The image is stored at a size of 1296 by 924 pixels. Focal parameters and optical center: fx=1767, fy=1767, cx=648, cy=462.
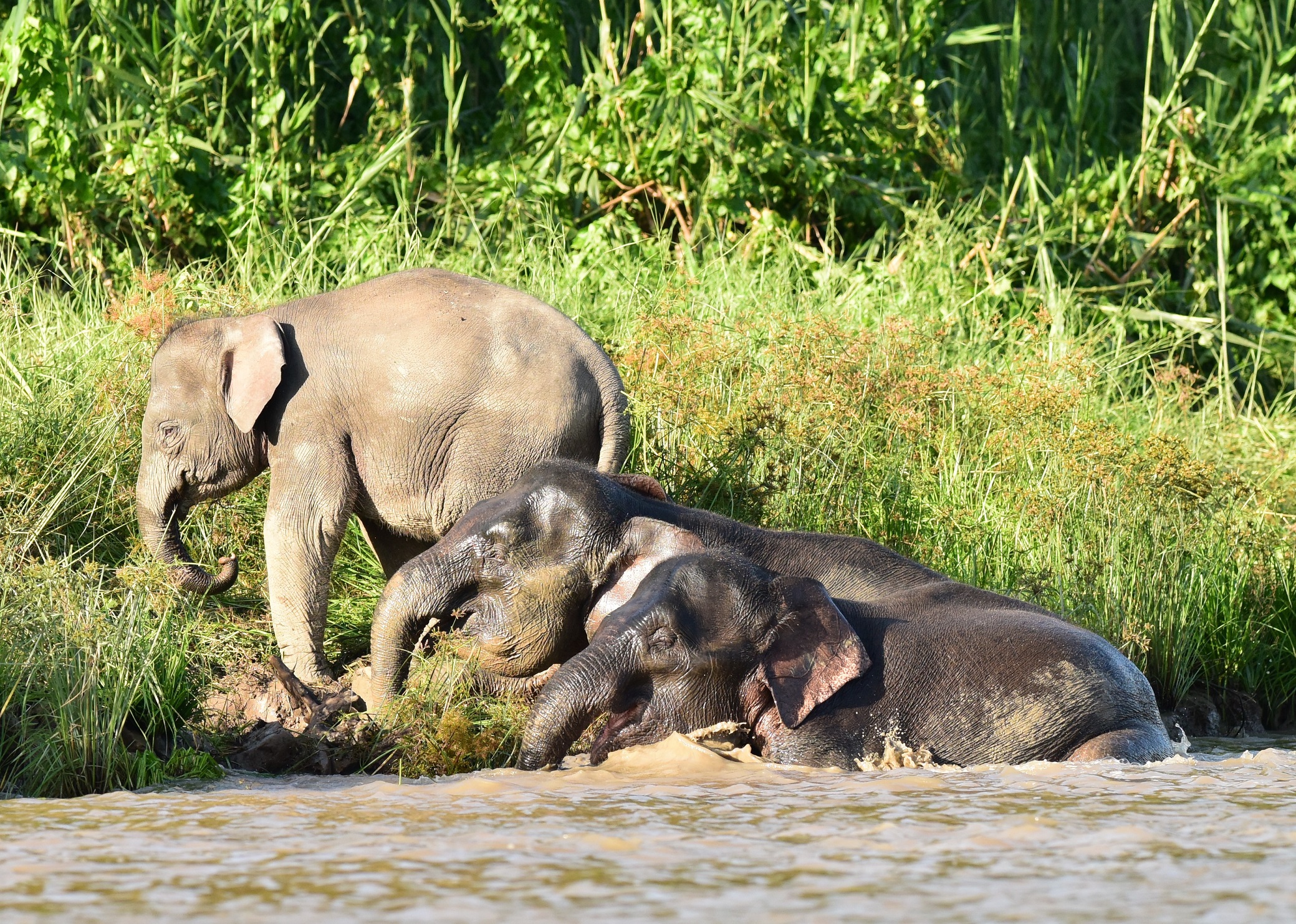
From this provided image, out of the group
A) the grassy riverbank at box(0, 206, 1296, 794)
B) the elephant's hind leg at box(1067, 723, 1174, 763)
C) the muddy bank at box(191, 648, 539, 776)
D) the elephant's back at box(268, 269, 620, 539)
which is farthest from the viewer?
the grassy riverbank at box(0, 206, 1296, 794)

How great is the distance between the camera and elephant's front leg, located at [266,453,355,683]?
633cm

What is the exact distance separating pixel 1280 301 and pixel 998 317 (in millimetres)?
3471

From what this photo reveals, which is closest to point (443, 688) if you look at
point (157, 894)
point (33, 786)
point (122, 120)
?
point (33, 786)

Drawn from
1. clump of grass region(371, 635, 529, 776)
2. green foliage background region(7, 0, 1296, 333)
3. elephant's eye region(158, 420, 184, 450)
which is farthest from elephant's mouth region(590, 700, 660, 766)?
green foliage background region(7, 0, 1296, 333)

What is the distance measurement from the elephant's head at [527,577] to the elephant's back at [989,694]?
747 millimetres

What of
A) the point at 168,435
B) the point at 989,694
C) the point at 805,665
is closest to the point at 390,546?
the point at 168,435

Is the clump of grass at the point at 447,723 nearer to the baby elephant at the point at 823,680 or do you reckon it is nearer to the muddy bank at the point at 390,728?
the muddy bank at the point at 390,728

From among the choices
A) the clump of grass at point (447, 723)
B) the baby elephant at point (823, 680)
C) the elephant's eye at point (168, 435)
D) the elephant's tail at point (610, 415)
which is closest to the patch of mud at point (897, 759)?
the baby elephant at point (823, 680)

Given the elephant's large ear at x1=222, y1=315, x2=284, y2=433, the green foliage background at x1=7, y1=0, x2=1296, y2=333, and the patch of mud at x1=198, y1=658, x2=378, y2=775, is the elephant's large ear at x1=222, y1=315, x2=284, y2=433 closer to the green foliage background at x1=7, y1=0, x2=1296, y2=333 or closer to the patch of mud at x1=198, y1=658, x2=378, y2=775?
the patch of mud at x1=198, y1=658, x2=378, y2=775

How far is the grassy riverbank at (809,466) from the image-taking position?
6.99m

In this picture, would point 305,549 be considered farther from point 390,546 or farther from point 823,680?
point 823,680

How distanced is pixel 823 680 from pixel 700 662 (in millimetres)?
377

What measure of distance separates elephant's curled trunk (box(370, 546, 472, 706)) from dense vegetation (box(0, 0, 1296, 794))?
0.50ft

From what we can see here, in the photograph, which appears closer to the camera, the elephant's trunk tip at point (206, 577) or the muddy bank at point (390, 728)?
the muddy bank at point (390, 728)
